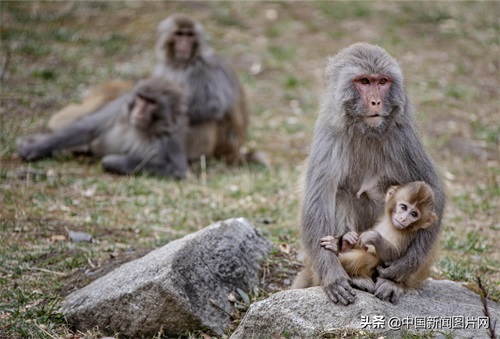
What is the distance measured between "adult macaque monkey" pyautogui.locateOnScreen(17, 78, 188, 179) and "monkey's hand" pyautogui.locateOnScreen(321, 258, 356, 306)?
5450 mm

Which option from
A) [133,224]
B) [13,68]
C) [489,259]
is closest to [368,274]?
[489,259]

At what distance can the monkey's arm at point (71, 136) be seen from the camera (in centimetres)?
1009

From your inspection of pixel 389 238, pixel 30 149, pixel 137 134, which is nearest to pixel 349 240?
A: pixel 389 238

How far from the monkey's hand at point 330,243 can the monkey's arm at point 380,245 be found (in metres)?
0.17

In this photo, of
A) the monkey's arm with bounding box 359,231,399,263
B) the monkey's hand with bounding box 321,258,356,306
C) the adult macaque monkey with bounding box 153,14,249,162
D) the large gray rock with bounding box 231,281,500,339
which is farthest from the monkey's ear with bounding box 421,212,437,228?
the adult macaque monkey with bounding box 153,14,249,162

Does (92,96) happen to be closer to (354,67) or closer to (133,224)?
(133,224)

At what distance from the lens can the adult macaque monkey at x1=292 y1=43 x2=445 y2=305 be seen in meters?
5.02

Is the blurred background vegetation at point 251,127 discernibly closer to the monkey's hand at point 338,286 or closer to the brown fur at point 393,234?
the brown fur at point 393,234

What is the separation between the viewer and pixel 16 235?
694cm

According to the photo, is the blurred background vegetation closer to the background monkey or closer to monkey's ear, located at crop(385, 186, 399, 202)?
the background monkey

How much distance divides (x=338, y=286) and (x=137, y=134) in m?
6.12

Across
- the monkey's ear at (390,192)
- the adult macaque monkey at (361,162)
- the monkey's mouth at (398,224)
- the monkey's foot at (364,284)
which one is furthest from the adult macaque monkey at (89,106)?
the monkey's mouth at (398,224)

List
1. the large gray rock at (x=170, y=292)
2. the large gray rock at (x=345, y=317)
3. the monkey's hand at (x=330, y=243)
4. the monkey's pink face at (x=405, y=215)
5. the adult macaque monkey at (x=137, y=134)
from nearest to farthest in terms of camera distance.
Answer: the large gray rock at (x=345, y=317), the monkey's pink face at (x=405, y=215), the monkey's hand at (x=330, y=243), the large gray rock at (x=170, y=292), the adult macaque monkey at (x=137, y=134)

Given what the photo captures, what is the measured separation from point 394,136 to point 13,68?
9.45 meters
